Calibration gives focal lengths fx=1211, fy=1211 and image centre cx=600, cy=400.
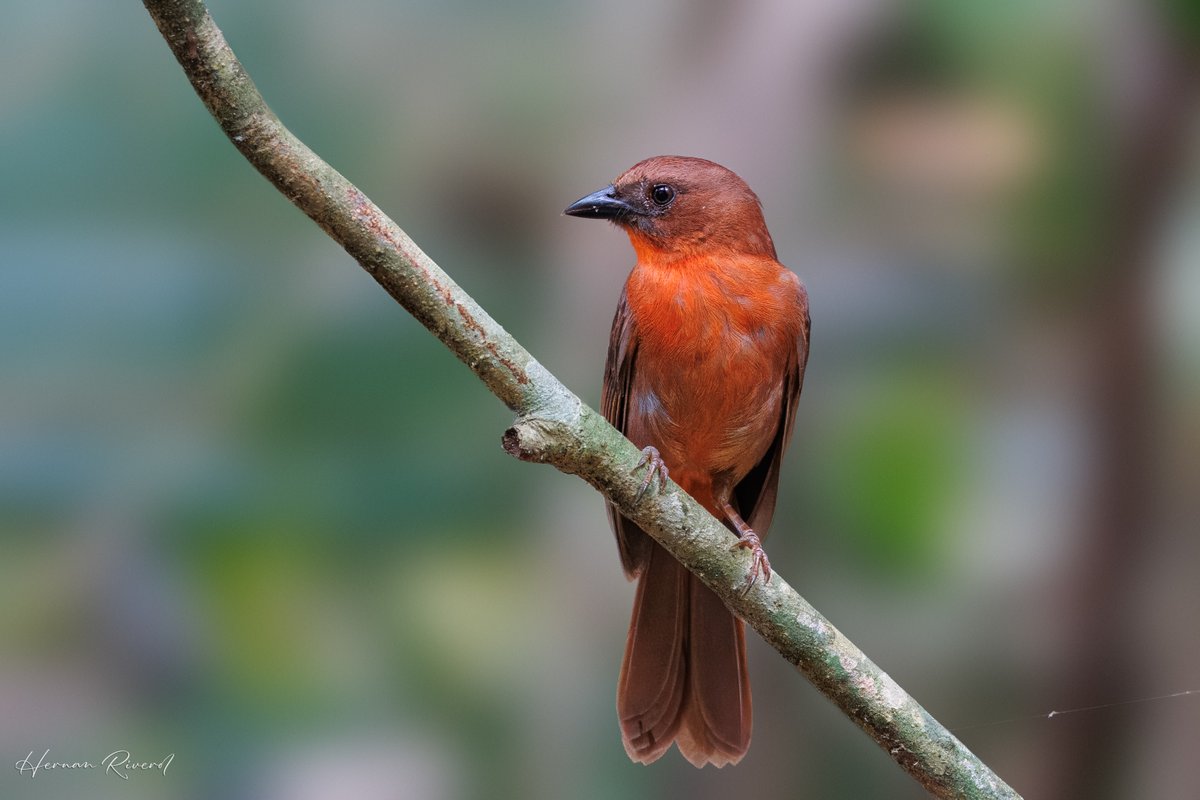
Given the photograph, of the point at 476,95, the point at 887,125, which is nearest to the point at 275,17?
the point at 476,95

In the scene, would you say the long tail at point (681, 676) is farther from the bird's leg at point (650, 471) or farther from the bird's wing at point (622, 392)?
the bird's leg at point (650, 471)

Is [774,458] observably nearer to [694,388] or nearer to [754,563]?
[694,388]

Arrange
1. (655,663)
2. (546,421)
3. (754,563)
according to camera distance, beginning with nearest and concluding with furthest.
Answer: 1. (546,421)
2. (754,563)
3. (655,663)

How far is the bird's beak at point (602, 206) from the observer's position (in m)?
2.78

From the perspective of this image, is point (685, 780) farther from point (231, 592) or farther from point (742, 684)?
point (231, 592)

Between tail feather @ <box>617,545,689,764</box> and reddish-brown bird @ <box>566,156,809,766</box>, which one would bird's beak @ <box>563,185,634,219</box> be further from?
tail feather @ <box>617,545,689,764</box>

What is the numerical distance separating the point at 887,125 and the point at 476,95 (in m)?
1.10

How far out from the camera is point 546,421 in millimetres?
2006

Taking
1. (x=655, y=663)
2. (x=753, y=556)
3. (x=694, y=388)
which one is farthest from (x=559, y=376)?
(x=753, y=556)

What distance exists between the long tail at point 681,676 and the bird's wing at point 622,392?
0.19ft

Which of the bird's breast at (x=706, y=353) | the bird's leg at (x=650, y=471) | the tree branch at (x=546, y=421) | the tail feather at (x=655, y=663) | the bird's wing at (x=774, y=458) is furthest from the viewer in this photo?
the tail feather at (x=655, y=663)

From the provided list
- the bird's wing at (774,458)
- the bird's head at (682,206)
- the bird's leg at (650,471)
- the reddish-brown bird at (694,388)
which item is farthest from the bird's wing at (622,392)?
the bird's leg at (650,471)

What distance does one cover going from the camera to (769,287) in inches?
108

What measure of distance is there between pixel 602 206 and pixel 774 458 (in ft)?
2.59
